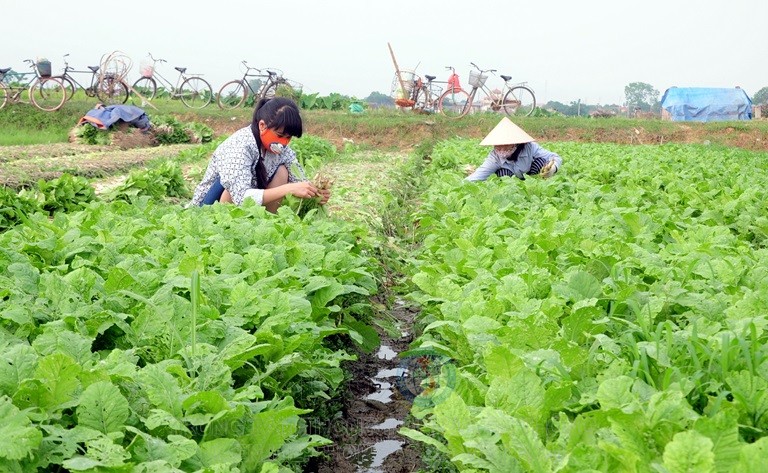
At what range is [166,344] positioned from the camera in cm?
251

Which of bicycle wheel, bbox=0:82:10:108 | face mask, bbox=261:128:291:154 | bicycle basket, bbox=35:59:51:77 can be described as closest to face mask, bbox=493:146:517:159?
face mask, bbox=261:128:291:154

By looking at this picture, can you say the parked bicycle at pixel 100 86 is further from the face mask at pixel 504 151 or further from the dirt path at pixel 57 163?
the face mask at pixel 504 151

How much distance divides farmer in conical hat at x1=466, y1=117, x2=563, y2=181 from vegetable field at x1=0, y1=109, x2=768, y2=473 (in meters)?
2.86

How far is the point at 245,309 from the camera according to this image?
2.70 m

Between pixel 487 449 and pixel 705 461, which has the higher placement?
pixel 705 461

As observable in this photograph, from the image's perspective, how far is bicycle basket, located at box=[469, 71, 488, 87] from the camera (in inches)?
1137

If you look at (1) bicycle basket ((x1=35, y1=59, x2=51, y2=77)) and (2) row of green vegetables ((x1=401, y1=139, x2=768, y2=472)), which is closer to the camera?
(2) row of green vegetables ((x1=401, y1=139, x2=768, y2=472))

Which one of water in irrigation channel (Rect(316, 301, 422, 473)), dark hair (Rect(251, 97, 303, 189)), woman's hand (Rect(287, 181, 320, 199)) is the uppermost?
dark hair (Rect(251, 97, 303, 189))

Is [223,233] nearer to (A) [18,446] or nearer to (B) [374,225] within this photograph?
(A) [18,446]

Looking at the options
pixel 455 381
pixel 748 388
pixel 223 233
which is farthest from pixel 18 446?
pixel 223 233

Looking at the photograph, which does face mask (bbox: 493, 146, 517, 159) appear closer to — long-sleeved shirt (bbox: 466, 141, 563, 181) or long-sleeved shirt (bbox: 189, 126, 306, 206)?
long-sleeved shirt (bbox: 466, 141, 563, 181)

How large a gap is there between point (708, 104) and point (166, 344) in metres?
47.2

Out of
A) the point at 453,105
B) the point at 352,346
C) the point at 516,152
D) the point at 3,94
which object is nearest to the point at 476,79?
the point at 453,105

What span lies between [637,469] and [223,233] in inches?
112
